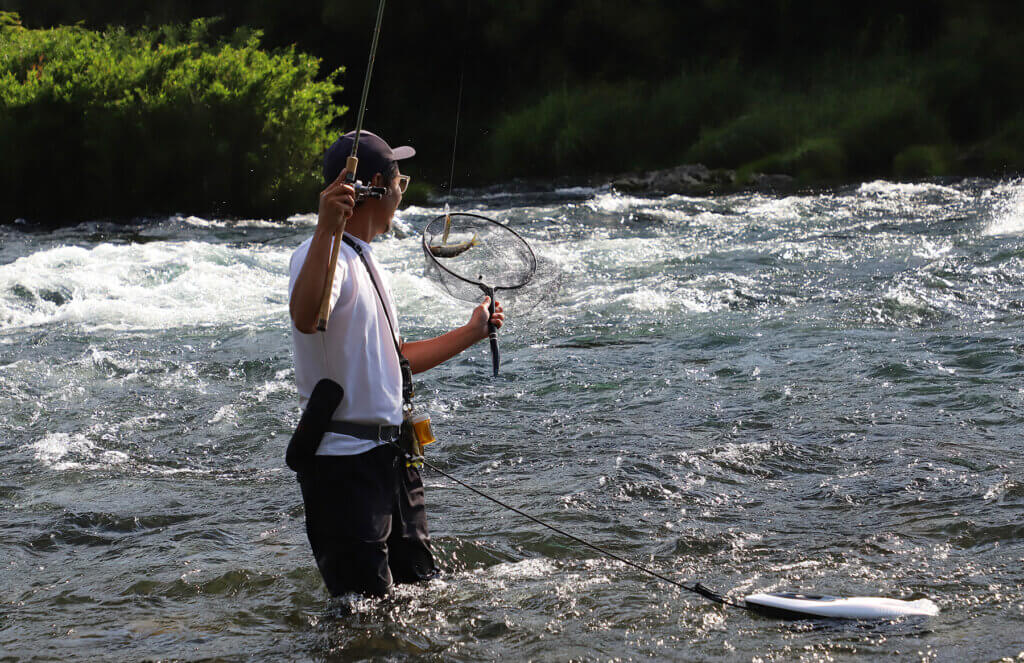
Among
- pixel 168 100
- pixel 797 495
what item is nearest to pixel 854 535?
pixel 797 495

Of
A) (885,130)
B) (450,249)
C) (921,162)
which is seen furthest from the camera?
(885,130)

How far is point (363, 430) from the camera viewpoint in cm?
345

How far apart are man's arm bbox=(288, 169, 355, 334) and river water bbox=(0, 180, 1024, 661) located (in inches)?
42.6

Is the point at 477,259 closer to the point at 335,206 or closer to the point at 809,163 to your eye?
the point at 335,206

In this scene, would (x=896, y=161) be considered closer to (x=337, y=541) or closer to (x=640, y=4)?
(x=640, y=4)

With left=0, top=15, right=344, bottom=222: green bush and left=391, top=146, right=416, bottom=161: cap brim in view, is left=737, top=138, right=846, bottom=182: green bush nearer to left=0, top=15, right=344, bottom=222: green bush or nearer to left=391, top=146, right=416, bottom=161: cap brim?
left=0, top=15, right=344, bottom=222: green bush

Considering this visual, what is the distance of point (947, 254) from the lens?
1186cm

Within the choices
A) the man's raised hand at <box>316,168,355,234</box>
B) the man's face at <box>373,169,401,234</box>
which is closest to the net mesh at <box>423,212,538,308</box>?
the man's face at <box>373,169,401,234</box>

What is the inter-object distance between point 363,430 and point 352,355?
244 mm

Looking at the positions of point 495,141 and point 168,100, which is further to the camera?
point 495,141

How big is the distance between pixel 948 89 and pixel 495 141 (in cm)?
1154

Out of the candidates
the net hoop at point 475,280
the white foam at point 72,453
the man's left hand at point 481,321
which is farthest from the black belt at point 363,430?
the white foam at point 72,453

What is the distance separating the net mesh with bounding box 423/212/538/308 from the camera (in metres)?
4.26

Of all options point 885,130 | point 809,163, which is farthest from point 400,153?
point 885,130
